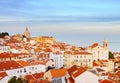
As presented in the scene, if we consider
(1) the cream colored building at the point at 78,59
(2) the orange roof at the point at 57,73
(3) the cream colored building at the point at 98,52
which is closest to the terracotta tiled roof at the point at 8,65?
(2) the orange roof at the point at 57,73

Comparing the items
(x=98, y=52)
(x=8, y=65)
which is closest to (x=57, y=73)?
(x=8, y=65)

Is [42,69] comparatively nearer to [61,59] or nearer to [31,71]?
[31,71]

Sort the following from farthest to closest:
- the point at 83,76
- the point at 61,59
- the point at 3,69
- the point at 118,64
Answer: the point at 118,64 → the point at 61,59 → the point at 3,69 → the point at 83,76

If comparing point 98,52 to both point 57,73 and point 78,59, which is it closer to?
point 78,59

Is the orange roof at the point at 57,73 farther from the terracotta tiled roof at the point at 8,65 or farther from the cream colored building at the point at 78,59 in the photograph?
the cream colored building at the point at 78,59

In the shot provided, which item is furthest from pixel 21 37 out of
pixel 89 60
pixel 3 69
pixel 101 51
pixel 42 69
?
pixel 3 69

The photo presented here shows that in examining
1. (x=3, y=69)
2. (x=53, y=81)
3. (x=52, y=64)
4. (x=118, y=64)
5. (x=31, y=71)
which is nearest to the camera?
(x=53, y=81)

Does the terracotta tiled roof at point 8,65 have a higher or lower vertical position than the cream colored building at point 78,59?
higher

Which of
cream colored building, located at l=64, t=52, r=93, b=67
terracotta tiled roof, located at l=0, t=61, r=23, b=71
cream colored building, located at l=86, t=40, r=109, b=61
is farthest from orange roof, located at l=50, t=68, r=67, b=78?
cream colored building, located at l=86, t=40, r=109, b=61

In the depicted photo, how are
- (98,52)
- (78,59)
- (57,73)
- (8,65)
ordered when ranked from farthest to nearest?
(98,52)
(78,59)
(8,65)
(57,73)

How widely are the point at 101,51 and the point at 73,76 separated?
23.6m

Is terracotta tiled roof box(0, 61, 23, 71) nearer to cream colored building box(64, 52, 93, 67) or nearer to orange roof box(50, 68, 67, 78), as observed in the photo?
orange roof box(50, 68, 67, 78)

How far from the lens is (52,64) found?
31328mm

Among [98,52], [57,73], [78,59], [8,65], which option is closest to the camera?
[57,73]
